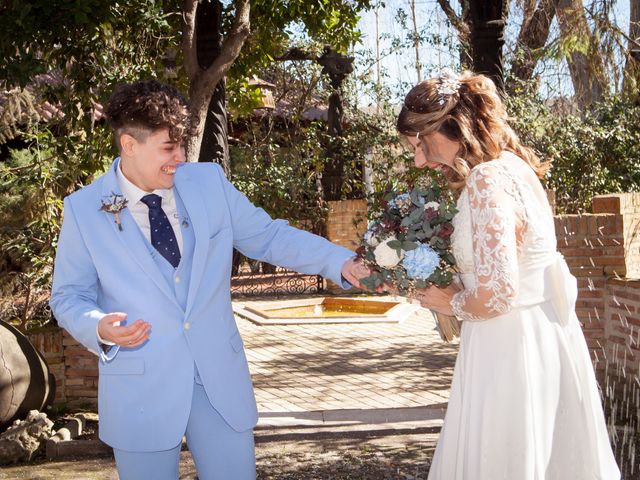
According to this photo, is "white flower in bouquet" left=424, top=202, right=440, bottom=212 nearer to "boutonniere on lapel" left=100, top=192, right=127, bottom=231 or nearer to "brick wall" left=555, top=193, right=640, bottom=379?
"boutonniere on lapel" left=100, top=192, right=127, bottom=231

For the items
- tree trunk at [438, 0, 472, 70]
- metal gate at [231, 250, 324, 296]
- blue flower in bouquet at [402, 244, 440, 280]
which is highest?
tree trunk at [438, 0, 472, 70]

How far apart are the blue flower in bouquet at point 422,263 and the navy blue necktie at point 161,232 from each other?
2.89ft

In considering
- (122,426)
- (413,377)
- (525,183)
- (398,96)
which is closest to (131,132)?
(122,426)

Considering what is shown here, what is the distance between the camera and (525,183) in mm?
3191

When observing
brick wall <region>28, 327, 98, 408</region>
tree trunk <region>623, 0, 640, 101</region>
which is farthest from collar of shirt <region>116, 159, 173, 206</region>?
tree trunk <region>623, 0, 640, 101</region>

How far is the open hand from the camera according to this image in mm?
2980

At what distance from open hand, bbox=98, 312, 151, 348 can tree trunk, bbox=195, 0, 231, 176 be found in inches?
294

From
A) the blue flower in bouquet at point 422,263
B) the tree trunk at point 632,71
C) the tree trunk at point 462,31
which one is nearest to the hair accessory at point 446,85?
the blue flower in bouquet at point 422,263

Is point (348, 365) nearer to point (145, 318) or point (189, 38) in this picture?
point (189, 38)

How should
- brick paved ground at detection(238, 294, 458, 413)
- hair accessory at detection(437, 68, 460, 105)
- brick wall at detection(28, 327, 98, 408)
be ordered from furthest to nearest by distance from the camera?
brick paved ground at detection(238, 294, 458, 413) < brick wall at detection(28, 327, 98, 408) < hair accessory at detection(437, 68, 460, 105)

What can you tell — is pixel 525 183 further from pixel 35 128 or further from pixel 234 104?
pixel 234 104

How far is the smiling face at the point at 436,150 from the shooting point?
3330mm

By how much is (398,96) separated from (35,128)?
8767mm

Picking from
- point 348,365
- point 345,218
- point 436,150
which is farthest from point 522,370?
point 345,218
